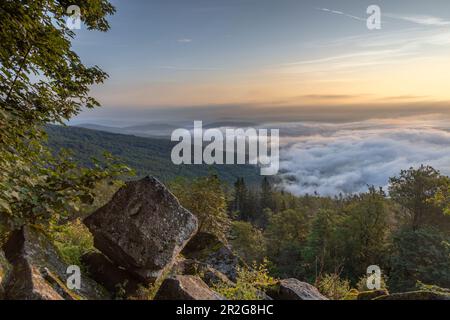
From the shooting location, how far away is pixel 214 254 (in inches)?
811

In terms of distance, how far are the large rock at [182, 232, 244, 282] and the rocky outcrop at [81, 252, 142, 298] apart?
8.45 m

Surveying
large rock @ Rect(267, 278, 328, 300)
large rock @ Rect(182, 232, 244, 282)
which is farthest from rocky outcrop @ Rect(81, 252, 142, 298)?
large rock @ Rect(182, 232, 244, 282)

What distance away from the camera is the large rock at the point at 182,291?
8430mm

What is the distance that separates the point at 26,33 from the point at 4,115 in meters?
2.36

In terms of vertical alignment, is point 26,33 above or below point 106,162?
above

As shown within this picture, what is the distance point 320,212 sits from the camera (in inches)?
2500

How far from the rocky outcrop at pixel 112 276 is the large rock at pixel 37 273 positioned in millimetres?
422

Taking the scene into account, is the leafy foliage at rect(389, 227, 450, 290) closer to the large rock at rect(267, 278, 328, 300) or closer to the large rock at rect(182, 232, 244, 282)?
the large rock at rect(182, 232, 244, 282)

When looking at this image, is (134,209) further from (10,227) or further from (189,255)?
(189,255)

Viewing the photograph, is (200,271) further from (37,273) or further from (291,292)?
(37,273)

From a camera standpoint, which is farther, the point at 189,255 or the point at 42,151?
the point at 189,255

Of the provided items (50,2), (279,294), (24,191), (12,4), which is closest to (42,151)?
(24,191)

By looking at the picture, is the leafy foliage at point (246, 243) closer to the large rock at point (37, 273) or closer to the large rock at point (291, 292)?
the large rock at point (291, 292)

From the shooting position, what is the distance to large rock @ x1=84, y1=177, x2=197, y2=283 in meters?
10.7
